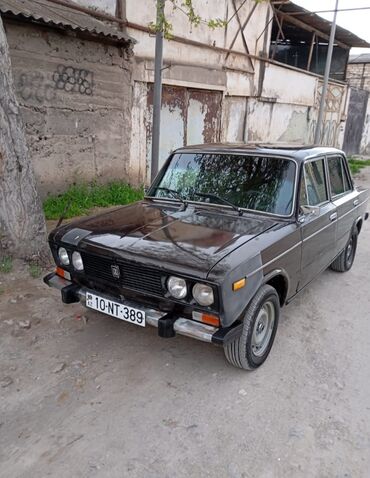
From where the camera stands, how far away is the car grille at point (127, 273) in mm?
2873

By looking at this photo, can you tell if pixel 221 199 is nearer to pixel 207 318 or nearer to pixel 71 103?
pixel 207 318

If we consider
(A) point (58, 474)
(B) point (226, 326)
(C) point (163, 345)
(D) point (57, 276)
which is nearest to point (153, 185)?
(D) point (57, 276)

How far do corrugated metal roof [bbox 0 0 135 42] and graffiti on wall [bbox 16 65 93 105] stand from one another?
2.54 feet

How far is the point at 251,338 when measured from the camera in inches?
121

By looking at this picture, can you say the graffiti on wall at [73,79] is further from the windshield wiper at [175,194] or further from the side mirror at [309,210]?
the side mirror at [309,210]

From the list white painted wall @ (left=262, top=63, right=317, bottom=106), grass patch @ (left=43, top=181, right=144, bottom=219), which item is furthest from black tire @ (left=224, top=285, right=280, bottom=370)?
white painted wall @ (left=262, top=63, right=317, bottom=106)

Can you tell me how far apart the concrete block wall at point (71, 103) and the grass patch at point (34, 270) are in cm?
259

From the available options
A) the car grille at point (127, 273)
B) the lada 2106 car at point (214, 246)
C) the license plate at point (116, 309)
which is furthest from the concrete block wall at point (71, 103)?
the license plate at point (116, 309)

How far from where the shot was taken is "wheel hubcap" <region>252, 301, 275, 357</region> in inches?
128

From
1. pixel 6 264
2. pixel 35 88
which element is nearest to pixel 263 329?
pixel 6 264

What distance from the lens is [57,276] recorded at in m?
3.58

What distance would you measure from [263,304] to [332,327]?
1301 mm

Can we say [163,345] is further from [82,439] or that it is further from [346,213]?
[346,213]

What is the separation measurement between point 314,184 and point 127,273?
2135 mm
